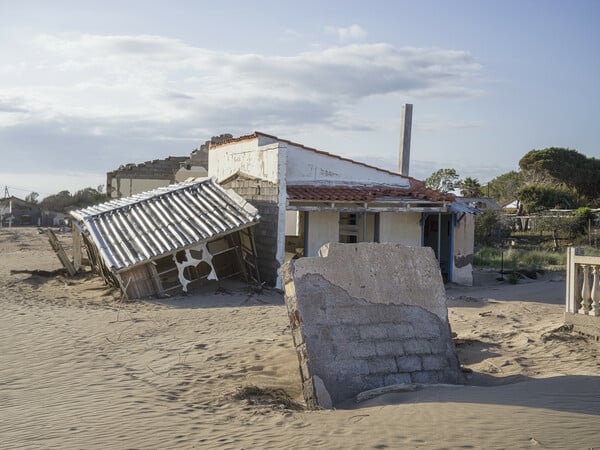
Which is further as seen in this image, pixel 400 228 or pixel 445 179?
pixel 445 179

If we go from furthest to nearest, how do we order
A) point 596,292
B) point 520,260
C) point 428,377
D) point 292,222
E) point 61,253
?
point 520,260 < point 61,253 < point 292,222 < point 596,292 < point 428,377

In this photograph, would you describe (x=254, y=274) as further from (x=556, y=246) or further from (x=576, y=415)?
(x=556, y=246)

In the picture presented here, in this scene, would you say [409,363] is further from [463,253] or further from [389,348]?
[463,253]

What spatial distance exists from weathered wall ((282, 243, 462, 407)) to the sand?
1.67 ft

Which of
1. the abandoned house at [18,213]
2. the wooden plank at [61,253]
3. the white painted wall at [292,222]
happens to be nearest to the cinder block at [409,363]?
the white painted wall at [292,222]

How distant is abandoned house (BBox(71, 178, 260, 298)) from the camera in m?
17.3

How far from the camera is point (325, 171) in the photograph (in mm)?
20969


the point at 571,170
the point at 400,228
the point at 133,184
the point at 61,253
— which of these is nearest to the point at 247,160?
the point at 400,228

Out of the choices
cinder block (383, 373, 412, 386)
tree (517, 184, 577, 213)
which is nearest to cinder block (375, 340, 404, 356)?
cinder block (383, 373, 412, 386)

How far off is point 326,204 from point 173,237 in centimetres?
466

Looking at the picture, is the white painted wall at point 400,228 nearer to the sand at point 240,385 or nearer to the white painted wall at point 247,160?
the white painted wall at point 247,160

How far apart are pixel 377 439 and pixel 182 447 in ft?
5.91

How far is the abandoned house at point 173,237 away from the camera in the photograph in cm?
1731

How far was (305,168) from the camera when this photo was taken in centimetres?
2062
